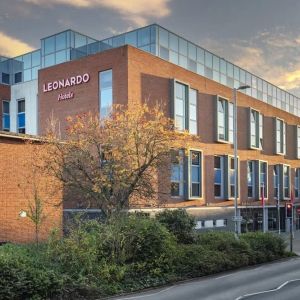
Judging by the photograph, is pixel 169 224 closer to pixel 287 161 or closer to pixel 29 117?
pixel 29 117

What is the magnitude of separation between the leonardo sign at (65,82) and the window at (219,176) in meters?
14.0

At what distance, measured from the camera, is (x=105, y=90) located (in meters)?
35.1

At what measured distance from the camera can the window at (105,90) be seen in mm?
34656

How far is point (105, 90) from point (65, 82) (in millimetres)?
3979

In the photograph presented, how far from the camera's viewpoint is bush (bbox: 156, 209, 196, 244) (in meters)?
24.2

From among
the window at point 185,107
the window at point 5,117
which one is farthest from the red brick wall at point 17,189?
the window at point 5,117

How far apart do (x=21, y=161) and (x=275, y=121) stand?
36.6 m

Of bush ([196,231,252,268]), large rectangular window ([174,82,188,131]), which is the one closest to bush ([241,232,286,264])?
bush ([196,231,252,268])

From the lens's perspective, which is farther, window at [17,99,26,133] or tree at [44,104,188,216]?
window at [17,99,26,133]

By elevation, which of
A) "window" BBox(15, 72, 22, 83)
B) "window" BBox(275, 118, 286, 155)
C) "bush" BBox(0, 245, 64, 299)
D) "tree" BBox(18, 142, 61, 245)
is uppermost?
"window" BBox(15, 72, 22, 83)

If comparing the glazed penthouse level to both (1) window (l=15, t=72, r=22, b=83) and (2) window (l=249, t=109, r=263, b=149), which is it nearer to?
(1) window (l=15, t=72, r=22, b=83)

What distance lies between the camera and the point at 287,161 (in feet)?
197

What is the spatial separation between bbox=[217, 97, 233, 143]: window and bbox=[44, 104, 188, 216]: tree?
20.2 m

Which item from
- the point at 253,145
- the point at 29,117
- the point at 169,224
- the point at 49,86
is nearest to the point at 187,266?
the point at 169,224
